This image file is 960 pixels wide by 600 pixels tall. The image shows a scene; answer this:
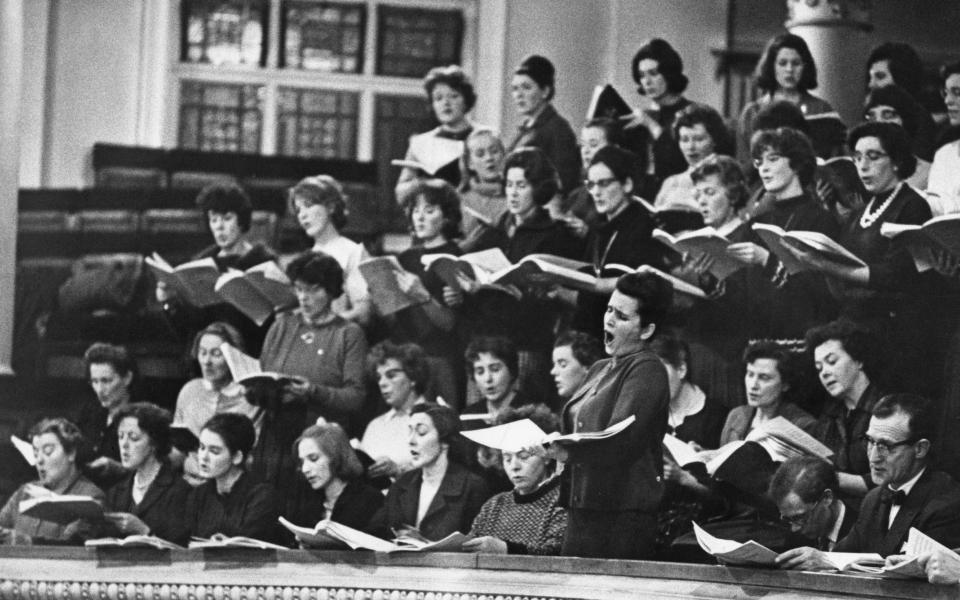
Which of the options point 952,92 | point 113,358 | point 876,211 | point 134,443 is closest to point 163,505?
point 134,443

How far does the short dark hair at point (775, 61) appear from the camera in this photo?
7.30 meters

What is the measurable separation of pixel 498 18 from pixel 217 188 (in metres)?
4.11

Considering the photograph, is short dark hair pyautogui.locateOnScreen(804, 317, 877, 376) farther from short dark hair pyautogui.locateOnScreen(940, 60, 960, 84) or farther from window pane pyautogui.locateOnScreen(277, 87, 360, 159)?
window pane pyautogui.locateOnScreen(277, 87, 360, 159)

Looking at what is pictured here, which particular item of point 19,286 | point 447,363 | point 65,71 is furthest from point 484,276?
→ point 65,71

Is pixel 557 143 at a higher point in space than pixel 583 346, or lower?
higher

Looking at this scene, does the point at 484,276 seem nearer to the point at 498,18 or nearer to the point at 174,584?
the point at 174,584

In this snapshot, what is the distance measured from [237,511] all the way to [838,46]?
369 cm

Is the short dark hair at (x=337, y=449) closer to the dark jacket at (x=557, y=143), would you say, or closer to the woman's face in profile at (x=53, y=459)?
the woman's face in profile at (x=53, y=459)

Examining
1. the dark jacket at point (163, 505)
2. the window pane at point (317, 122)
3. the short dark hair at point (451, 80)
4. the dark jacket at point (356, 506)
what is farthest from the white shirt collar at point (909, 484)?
the window pane at point (317, 122)

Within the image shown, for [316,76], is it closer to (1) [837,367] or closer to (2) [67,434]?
(2) [67,434]

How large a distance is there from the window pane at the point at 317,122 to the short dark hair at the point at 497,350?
17.1 feet

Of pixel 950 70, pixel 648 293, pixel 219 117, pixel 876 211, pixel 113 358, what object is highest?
pixel 950 70

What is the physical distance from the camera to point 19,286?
940 cm

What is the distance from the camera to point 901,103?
6781 mm
